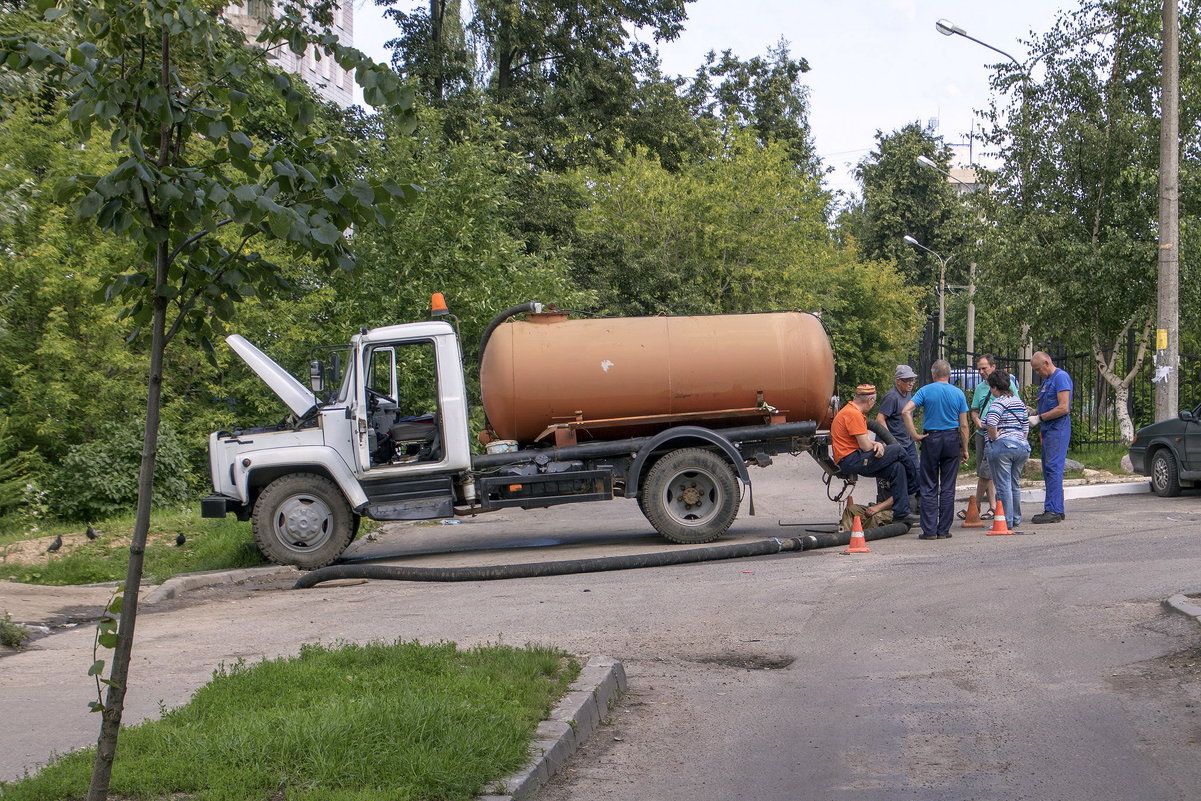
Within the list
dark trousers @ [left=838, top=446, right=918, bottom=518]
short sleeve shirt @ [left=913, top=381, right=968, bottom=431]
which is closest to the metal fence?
dark trousers @ [left=838, top=446, right=918, bottom=518]

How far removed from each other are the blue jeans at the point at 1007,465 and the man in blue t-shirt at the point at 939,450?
1.40 feet

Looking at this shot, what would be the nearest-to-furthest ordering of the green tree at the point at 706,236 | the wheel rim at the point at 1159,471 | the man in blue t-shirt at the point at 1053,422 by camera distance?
the man in blue t-shirt at the point at 1053,422, the wheel rim at the point at 1159,471, the green tree at the point at 706,236

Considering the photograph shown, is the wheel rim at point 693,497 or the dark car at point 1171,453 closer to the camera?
the wheel rim at point 693,497

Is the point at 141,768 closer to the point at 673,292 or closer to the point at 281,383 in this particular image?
the point at 281,383

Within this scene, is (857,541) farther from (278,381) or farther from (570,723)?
(570,723)

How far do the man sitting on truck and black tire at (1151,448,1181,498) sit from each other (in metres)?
5.44

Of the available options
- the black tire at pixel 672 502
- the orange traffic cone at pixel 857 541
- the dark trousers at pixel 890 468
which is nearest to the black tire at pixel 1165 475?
the dark trousers at pixel 890 468

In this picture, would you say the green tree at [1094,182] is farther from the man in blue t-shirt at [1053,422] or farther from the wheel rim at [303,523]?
the wheel rim at [303,523]

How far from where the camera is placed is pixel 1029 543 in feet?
40.8

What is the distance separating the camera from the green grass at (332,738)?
4773 millimetres

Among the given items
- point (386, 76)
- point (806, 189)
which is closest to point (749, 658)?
Answer: point (386, 76)

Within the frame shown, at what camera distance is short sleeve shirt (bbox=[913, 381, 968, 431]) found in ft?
42.9

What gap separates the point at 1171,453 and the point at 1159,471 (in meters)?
0.37

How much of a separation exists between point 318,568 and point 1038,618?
7340mm
